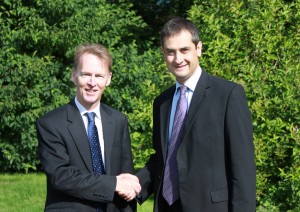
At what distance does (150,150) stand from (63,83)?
3.74 m

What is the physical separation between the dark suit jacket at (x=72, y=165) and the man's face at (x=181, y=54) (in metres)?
0.62

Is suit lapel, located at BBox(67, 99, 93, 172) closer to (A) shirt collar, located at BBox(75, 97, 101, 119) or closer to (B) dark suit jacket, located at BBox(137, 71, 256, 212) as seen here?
(A) shirt collar, located at BBox(75, 97, 101, 119)

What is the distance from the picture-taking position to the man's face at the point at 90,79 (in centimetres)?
362

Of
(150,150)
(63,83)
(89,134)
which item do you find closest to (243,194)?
(89,134)

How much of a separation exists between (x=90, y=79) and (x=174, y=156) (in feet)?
2.43

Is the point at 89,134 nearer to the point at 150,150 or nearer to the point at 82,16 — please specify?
the point at 150,150

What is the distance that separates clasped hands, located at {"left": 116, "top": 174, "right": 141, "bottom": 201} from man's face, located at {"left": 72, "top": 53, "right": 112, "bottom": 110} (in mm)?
542

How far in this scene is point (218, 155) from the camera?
11.2ft

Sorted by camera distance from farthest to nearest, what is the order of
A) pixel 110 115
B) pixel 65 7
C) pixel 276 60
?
pixel 65 7 < pixel 276 60 < pixel 110 115

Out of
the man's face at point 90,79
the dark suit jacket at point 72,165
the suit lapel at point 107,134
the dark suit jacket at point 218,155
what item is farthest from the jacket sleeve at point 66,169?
the dark suit jacket at point 218,155

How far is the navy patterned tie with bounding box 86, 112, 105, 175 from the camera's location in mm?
3627

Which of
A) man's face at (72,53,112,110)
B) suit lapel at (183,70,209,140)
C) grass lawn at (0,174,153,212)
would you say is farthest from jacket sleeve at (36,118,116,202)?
grass lawn at (0,174,153,212)

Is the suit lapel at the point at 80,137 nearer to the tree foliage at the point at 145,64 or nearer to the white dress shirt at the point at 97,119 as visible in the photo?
the white dress shirt at the point at 97,119

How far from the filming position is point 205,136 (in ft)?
11.2
